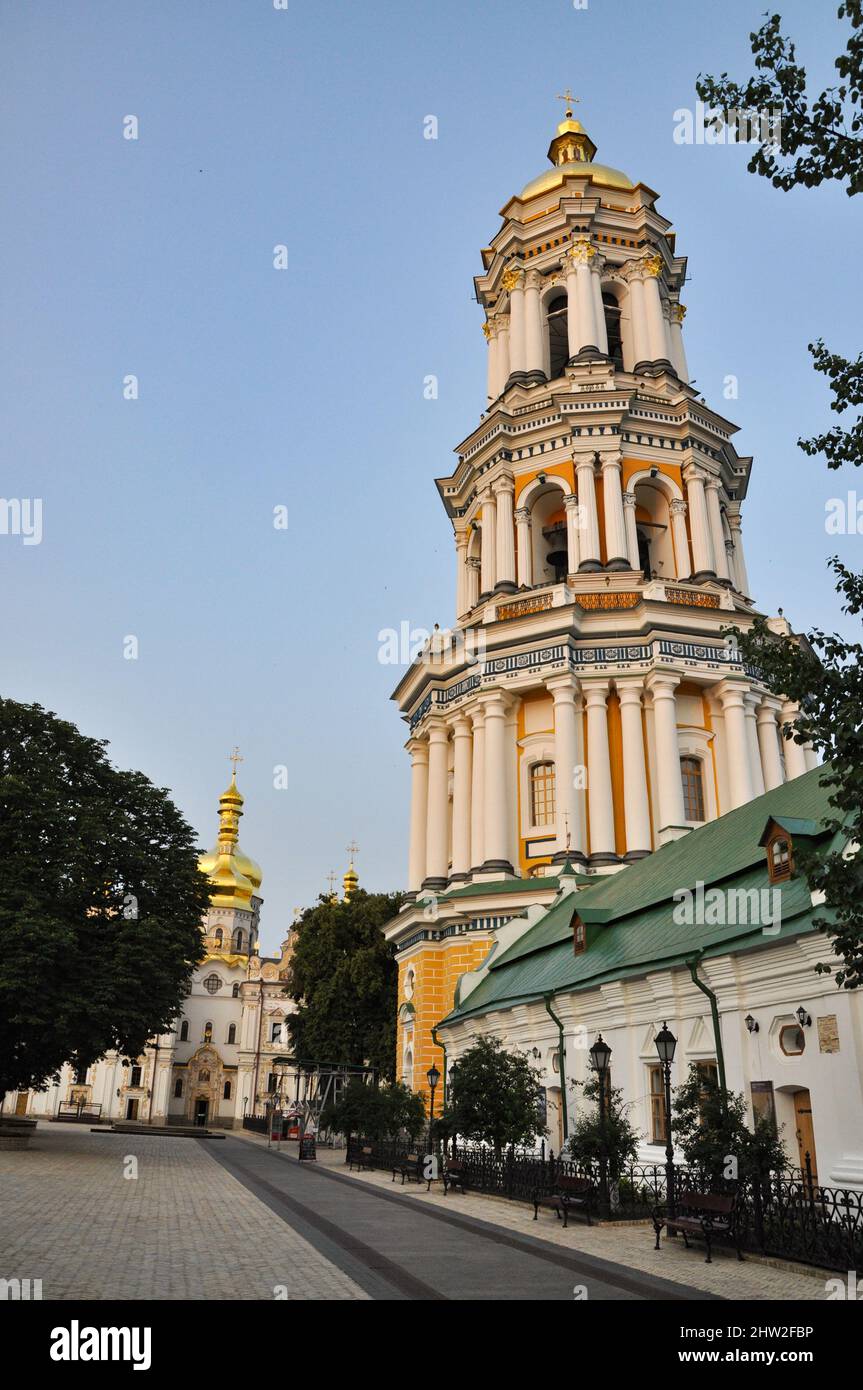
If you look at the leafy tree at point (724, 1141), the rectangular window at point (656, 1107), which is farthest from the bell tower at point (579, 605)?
the leafy tree at point (724, 1141)

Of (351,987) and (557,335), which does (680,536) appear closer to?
(557,335)

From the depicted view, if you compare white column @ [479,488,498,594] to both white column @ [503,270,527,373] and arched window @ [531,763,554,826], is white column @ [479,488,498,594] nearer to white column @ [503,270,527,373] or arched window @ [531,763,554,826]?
white column @ [503,270,527,373]

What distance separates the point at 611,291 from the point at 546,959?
106 ft

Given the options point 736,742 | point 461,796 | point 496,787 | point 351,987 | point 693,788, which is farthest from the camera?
point 351,987

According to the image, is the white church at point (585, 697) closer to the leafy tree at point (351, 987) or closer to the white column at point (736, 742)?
the white column at point (736, 742)

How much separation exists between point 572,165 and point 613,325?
7800mm

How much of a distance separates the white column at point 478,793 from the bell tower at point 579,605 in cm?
10

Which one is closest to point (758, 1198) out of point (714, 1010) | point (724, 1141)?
point (724, 1141)

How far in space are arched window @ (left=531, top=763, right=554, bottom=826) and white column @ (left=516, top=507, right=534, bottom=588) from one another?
7.39 metres

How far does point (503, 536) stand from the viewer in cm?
4088

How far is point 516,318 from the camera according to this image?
45.5 metres

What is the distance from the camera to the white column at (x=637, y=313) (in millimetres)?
43675
